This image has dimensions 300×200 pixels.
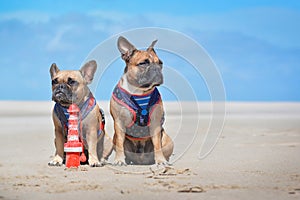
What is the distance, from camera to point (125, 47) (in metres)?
8.57

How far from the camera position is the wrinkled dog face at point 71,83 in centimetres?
839

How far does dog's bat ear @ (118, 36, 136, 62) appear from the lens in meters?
8.54

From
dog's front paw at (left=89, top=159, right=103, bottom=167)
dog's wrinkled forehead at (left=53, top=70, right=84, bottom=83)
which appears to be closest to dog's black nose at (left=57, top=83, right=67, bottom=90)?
dog's wrinkled forehead at (left=53, top=70, right=84, bottom=83)

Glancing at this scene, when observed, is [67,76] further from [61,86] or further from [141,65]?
[141,65]

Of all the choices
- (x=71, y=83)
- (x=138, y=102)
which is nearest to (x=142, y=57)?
(x=138, y=102)

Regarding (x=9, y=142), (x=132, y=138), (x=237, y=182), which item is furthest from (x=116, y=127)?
(x=9, y=142)

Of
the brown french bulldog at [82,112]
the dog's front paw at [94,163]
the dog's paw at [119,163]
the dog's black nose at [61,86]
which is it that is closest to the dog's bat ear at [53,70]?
the brown french bulldog at [82,112]

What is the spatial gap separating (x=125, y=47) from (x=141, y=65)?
0.41 metres

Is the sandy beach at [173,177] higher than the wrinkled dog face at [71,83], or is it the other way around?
the wrinkled dog face at [71,83]

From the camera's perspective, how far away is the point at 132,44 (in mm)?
8578

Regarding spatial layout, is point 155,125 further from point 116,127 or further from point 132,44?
point 132,44

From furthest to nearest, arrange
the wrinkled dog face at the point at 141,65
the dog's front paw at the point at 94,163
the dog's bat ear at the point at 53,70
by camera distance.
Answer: the dog's bat ear at the point at 53,70
the dog's front paw at the point at 94,163
the wrinkled dog face at the point at 141,65

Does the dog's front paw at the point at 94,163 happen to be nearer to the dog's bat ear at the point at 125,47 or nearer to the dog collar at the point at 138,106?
the dog collar at the point at 138,106

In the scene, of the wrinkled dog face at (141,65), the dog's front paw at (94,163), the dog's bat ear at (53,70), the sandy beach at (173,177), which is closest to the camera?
the sandy beach at (173,177)
